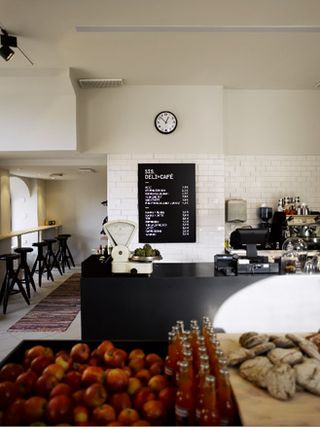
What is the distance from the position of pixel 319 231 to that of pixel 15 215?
302 inches

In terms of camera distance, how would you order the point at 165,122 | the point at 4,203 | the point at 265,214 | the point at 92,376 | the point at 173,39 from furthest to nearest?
the point at 4,203 < the point at 265,214 < the point at 165,122 < the point at 173,39 < the point at 92,376

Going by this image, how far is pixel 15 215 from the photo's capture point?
367 inches

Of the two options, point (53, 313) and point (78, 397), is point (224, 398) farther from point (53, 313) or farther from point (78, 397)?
point (53, 313)

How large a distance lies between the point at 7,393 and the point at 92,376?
0.28 meters

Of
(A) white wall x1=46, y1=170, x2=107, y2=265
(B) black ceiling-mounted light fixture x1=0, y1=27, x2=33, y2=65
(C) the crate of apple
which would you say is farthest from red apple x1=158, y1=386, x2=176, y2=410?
(A) white wall x1=46, y1=170, x2=107, y2=265

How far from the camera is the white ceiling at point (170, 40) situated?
3.04 meters

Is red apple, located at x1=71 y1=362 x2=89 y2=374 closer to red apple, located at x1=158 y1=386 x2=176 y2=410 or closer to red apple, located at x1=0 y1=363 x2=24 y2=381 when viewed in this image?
red apple, located at x1=0 y1=363 x2=24 y2=381

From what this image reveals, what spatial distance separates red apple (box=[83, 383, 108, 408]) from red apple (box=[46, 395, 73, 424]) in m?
0.06

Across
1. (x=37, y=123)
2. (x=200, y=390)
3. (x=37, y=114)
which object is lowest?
(x=200, y=390)

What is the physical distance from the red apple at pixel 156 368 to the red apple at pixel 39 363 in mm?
399

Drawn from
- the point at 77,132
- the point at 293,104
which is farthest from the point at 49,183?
the point at 293,104

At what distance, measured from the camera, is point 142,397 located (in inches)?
43.8

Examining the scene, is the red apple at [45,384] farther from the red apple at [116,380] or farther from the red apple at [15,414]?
the red apple at [116,380]

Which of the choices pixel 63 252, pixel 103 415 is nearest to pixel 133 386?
pixel 103 415
